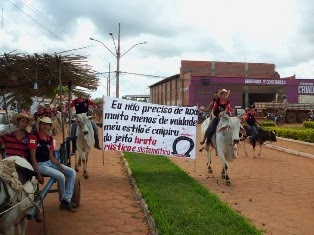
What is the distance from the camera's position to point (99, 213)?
22.1ft

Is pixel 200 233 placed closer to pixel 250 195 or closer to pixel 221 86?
pixel 250 195

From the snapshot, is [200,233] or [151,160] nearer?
[200,233]

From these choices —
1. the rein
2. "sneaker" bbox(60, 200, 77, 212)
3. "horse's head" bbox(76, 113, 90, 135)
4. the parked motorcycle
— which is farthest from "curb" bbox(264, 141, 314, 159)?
the parked motorcycle

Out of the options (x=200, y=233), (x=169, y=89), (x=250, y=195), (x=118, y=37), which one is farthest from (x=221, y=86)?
(x=200, y=233)

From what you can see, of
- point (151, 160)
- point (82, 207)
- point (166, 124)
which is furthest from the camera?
point (151, 160)

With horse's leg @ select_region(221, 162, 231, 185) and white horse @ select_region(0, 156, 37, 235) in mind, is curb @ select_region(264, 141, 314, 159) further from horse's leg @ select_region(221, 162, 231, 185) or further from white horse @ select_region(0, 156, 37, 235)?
white horse @ select_region(0, 156, 37, 235)

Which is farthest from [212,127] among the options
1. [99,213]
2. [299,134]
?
[299,134]

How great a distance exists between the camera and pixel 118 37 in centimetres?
3191

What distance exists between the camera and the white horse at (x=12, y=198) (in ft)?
13.5

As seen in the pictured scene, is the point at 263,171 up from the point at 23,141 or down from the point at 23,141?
down

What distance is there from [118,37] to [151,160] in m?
21.2

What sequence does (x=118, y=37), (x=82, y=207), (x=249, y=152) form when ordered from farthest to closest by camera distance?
1. (x=118, y=37)
2. (x=249, y=152)
3. (x=82, y=207)

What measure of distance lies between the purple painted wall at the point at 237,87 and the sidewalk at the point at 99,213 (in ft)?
123

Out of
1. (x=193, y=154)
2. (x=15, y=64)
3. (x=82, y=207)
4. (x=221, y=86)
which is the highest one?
(x=221, y=86)
